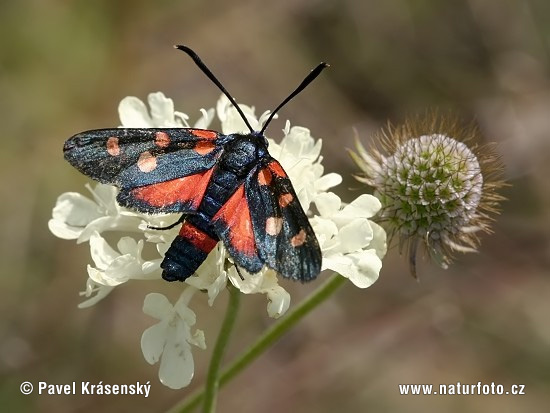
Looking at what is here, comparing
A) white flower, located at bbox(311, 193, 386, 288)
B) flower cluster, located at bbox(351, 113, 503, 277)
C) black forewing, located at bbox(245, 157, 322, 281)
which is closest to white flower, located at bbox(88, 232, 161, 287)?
black forewing, located at bbox(245, 157, 322, 281)

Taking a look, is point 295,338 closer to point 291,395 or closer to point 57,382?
point 291,395

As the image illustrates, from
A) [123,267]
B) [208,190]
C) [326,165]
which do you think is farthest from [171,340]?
[326,165]

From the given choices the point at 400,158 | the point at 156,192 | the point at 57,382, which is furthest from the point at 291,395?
the point at 156,192

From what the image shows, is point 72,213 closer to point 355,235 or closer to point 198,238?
point 198,238

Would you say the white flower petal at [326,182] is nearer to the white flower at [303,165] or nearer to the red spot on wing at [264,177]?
Result: the white flower at [303,165]

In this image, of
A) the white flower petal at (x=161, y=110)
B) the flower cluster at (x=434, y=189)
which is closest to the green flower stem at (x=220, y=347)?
the flower cluster at (x=434, y=189)

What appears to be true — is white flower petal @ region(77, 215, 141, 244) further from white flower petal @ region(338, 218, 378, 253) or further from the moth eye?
white flower petal @ region(338, 218, 378, 253)
